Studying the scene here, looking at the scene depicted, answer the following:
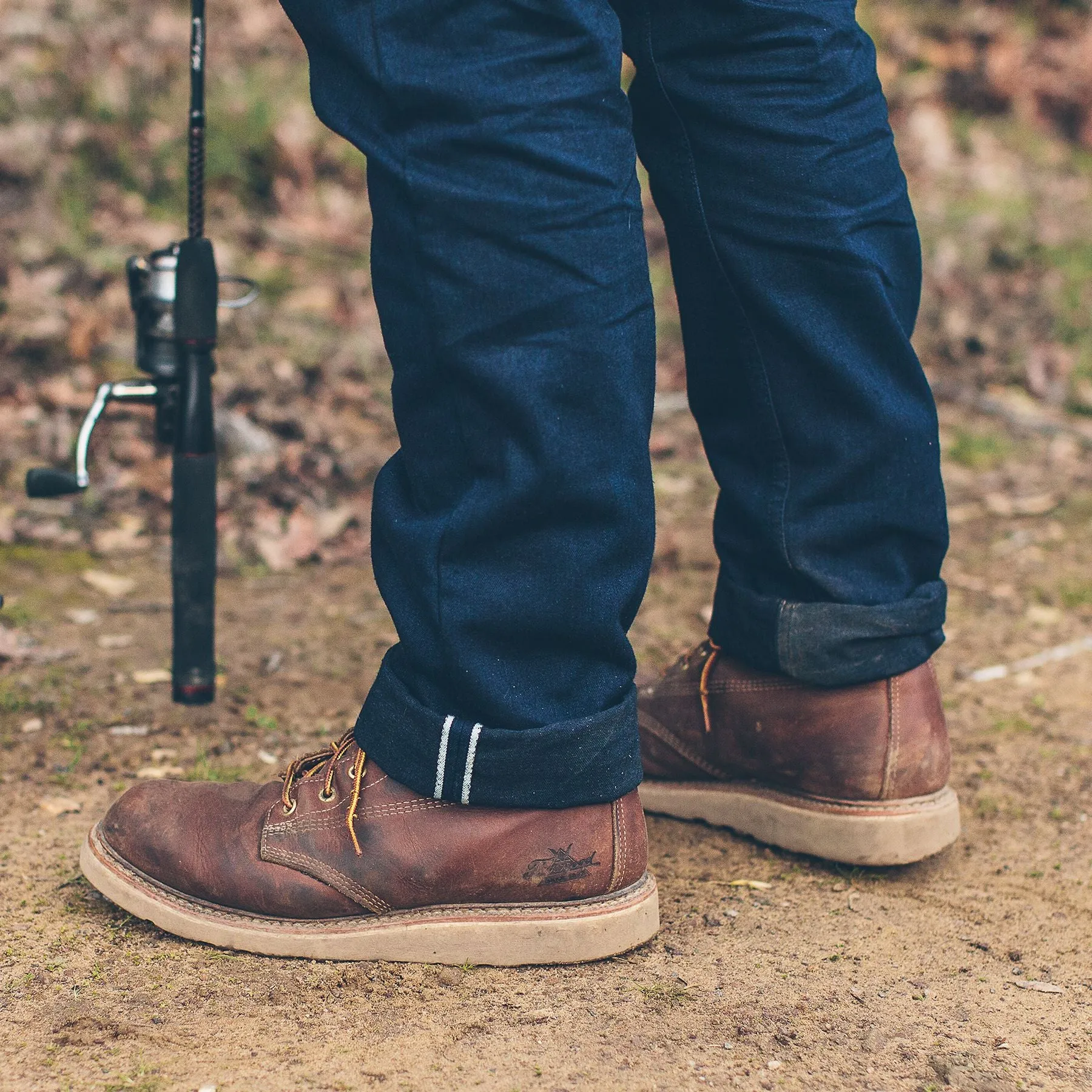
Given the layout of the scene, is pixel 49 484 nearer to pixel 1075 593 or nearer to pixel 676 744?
pixel 676 744

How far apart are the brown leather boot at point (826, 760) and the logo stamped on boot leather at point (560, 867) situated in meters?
0.38

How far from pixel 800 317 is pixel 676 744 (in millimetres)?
628

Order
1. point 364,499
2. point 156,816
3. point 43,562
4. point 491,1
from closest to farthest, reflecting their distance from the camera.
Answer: point 491,1
point 156,816
point 43,562
point 364,499

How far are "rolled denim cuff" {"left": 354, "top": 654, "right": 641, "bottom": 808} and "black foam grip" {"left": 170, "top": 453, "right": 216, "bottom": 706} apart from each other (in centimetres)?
74

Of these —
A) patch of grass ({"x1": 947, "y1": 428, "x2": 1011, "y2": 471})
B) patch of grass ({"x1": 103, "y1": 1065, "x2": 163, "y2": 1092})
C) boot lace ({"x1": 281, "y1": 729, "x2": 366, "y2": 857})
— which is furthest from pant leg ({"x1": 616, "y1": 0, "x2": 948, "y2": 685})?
patch of grass ({"x1": 947, "y1": 428, "x2": 1011, "y2": 471})

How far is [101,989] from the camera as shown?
1.33 m

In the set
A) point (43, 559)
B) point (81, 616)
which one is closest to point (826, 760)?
point (81, 616)

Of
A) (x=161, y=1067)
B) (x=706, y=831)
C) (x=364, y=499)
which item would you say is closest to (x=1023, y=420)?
(x=364, y=499)

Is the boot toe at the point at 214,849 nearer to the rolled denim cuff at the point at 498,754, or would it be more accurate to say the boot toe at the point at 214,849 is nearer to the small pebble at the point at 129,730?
the rolled denim cuff at the point at 498,754

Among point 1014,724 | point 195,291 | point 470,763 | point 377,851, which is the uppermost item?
point 195,291

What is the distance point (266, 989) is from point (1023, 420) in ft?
10.1

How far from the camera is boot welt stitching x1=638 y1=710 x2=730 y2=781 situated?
176 cm

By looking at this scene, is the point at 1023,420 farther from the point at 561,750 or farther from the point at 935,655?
the point at 561,750

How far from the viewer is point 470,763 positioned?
52.0 inches
